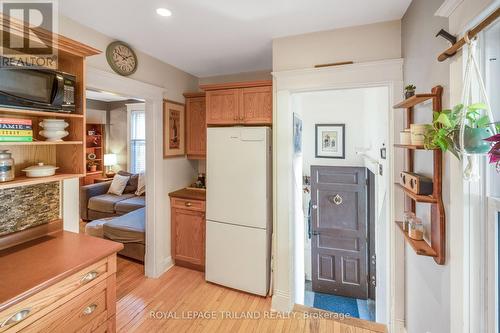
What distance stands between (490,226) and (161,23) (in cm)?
241

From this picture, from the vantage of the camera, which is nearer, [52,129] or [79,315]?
[79,315]

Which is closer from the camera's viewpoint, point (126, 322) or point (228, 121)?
point (126, 322)

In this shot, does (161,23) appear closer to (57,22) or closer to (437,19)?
(57,22)

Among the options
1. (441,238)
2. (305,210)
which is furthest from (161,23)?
(305,210)

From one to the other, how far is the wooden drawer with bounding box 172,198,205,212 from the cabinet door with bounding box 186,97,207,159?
63cm

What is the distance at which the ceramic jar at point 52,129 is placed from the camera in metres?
1.54

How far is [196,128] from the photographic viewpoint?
3201mm

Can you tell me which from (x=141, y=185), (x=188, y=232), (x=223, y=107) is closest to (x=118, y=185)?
(x=141, y=185)

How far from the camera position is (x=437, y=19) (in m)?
1.29

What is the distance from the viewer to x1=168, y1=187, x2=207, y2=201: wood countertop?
112 inches

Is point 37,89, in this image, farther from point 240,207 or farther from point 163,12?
point 240,207

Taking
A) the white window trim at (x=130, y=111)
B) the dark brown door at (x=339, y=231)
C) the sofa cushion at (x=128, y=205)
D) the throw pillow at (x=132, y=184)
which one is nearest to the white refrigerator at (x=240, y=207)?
the dark brown door at (x=339, y=231)

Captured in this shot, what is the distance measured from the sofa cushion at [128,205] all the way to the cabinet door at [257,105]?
2871mm

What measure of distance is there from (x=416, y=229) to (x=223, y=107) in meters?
2.02
